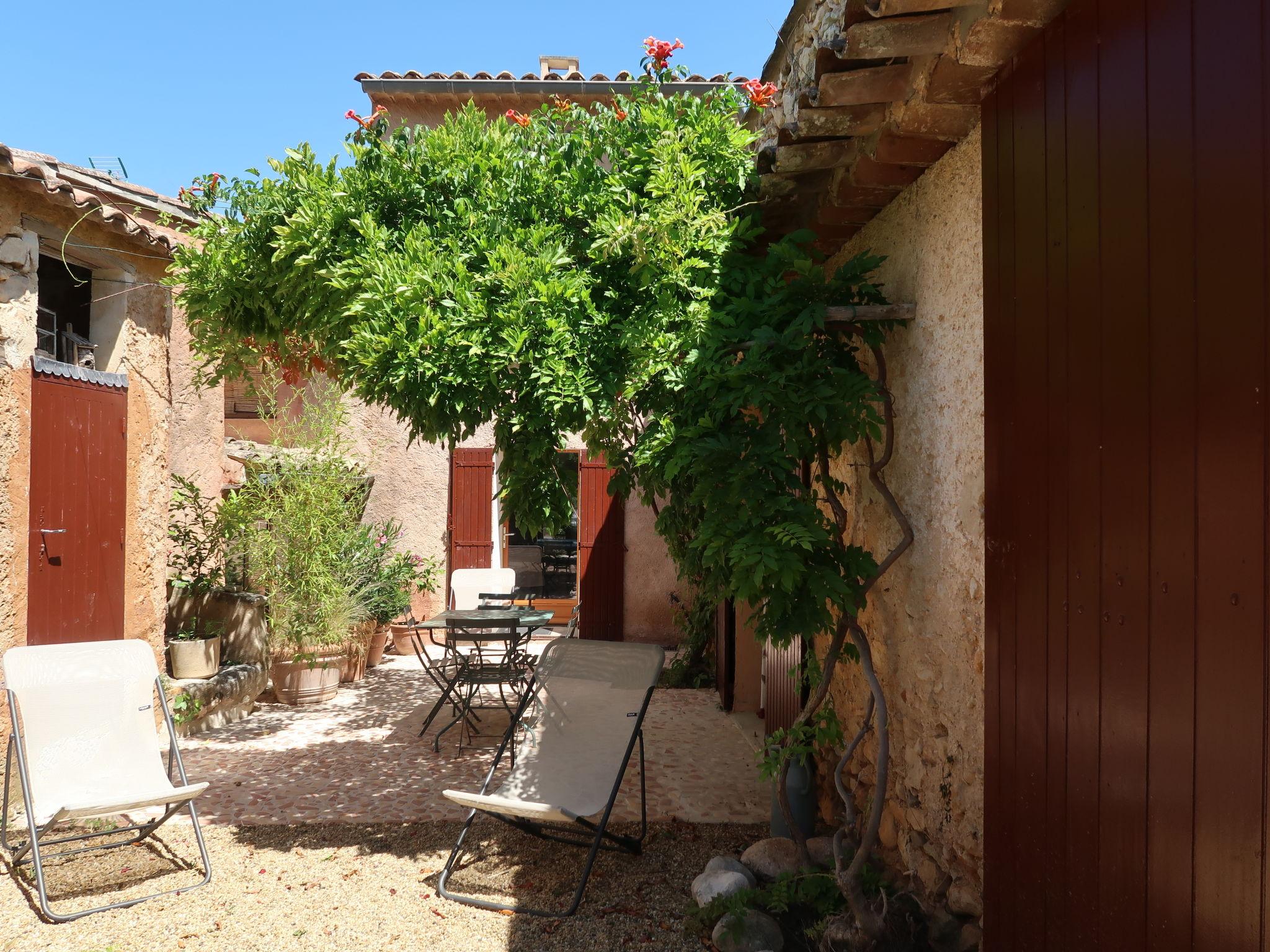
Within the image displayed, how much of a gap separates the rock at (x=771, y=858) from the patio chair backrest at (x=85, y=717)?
8.63 ft

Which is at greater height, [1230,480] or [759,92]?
[759,92]

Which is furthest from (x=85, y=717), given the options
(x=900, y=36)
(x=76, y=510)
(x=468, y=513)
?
(x=468, y=513)

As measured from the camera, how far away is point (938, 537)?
3084 mm

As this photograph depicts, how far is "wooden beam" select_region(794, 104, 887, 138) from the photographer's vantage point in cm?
288

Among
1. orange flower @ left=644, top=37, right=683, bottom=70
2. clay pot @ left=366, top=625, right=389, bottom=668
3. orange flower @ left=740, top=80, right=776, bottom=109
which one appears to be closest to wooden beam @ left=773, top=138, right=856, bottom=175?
orange flower @ left=740, top=80, right=776, bottom=109

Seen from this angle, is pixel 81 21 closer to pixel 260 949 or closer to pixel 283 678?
pixel 283 678

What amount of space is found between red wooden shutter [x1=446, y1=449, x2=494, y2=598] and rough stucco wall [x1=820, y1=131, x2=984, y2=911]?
6.61 m

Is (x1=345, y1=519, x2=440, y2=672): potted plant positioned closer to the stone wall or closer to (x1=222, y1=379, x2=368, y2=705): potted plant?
(x1=222, y1=379, x2=368, y2=705): potted plant

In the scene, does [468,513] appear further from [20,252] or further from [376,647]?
[20,252]

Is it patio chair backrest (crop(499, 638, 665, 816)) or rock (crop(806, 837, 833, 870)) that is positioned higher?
patio chair backrest (crop(499, 638, 665, 816))

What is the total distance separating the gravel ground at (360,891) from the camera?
10.8ft

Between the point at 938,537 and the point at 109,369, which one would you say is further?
the point at 109,369

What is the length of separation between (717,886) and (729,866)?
191 mm

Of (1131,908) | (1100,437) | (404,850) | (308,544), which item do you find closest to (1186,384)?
(1100,437)
